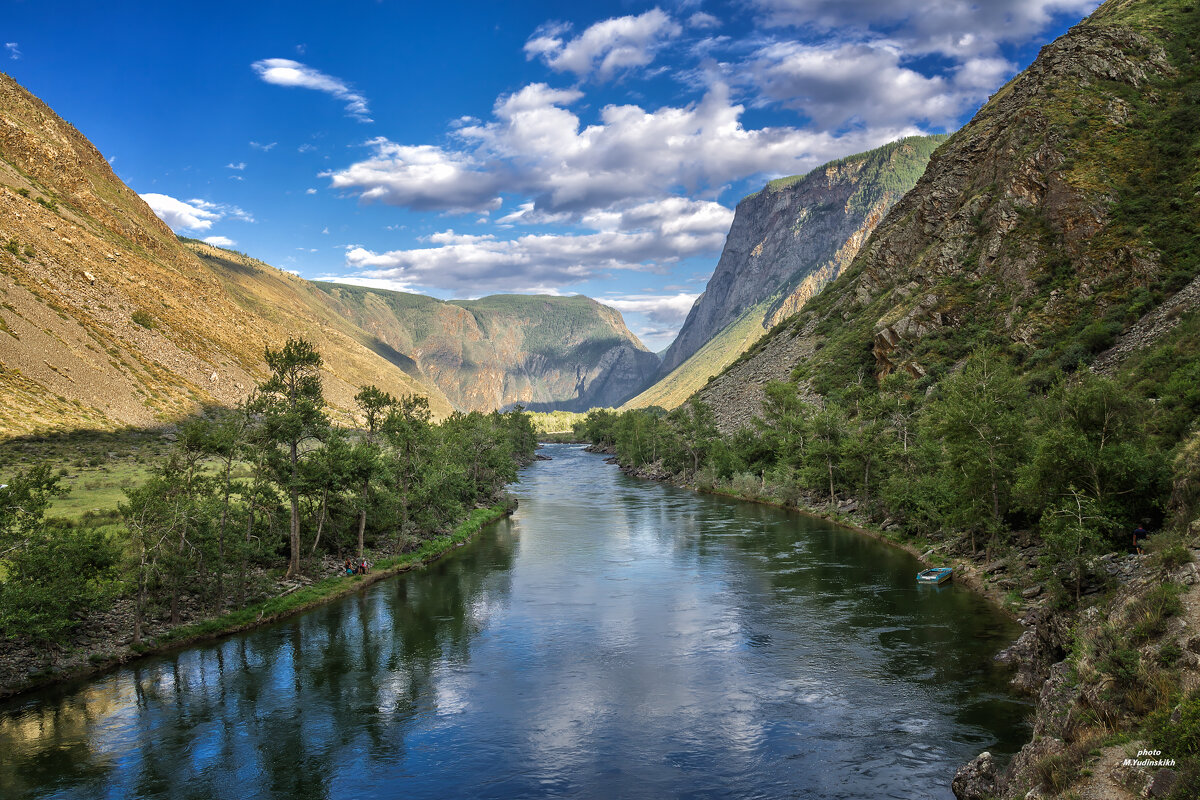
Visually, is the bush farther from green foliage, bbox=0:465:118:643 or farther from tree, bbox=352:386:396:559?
tree, bbox=352:386:396:559

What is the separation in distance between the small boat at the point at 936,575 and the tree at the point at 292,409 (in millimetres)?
35870

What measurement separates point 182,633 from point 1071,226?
262 ft

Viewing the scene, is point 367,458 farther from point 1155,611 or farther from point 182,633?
point 1155,611

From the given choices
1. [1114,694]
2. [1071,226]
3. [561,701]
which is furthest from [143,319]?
[1114,694]

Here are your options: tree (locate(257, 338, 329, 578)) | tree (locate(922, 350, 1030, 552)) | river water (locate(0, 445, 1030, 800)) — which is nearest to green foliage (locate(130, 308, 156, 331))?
tree (locate(257, 338, 329, 578))

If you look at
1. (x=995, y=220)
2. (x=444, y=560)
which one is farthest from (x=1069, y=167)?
(x=444, y=560)

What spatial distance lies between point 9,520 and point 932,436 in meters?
55.3

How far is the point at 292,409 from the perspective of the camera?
39.2 m

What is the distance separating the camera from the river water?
20.1 metres

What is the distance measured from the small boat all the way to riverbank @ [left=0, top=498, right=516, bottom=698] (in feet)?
108

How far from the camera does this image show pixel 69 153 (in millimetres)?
132000

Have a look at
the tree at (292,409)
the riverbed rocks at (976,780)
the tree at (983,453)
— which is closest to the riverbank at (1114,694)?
the riverbed rocks at (976,780)

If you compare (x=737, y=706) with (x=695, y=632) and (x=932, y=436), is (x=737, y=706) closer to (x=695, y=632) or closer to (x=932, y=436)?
(x=695, y=632)

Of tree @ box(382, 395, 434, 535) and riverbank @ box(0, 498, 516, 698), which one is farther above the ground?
tree @ box(382, 395, 434, 535)
